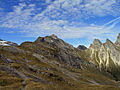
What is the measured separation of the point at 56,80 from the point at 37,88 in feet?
66.9

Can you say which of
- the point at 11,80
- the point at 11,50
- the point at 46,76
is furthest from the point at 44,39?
the point at 11,80

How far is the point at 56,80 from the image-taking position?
5275 centimetres

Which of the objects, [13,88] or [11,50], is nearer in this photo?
[13,88]

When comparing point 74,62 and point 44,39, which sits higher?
point 44,39

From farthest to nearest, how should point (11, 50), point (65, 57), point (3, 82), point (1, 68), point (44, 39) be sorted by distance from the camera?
point (44, 39) → point (65, 57) → point (11, 50) → point (1, 68) → point (3, 82)

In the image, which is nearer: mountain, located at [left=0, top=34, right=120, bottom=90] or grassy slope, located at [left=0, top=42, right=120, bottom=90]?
grassy slope, located at [left=0, top=42, right=120, bottom=90]

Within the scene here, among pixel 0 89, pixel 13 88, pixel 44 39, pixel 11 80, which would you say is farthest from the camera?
pixel 44 39

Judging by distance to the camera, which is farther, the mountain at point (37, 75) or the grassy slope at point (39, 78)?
the mountain at point (37, 75)

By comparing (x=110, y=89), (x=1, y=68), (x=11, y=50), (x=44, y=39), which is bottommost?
(x=110, y=89)

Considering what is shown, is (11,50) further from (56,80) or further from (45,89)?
(45,89)

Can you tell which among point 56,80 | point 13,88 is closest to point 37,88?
point 13,88

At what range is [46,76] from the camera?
179ft

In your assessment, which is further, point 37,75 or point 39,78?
point 37,75

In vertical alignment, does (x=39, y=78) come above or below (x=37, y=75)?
below
